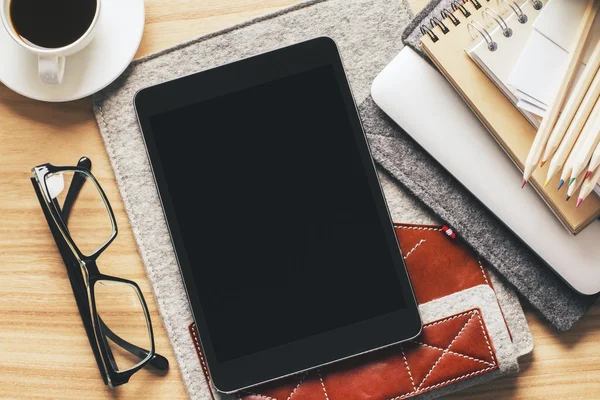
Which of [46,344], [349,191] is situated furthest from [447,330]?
[46,344]

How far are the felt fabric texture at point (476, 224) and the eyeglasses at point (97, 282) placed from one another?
0.29 metres

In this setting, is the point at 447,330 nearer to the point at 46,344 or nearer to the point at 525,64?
the point at 525,64

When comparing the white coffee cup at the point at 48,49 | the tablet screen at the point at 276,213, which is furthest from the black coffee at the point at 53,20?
the tablet screen at the point at 276,213

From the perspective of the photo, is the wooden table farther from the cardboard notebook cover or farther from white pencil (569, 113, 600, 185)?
white pencil (569, 113, 600, 185)

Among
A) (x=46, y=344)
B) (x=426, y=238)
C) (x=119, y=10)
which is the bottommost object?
(x=46, y=344)

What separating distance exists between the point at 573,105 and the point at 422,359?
275 millimetres

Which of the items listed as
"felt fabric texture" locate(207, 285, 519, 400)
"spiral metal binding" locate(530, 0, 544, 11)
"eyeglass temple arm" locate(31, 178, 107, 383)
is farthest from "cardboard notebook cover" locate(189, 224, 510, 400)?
"spiral metal binding" locate(530, 0, 544, 11)

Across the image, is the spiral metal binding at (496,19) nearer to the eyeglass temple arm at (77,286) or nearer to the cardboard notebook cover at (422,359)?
the cardboard notebook cover at (422,359)

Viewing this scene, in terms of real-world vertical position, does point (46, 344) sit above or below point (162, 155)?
below

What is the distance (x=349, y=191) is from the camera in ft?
2.00

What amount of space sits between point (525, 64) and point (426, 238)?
0.19 metres

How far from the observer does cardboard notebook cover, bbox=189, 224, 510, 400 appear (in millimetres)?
612

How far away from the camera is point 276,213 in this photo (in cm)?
61

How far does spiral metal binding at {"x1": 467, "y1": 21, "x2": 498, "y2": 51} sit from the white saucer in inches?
12.7
